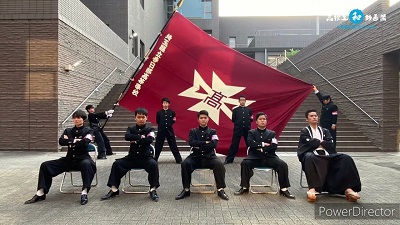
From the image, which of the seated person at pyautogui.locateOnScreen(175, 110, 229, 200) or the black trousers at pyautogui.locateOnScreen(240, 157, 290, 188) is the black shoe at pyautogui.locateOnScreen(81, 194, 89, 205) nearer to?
the seated person at pyautogui.locateOnScreen(175, 110, 229, 200)

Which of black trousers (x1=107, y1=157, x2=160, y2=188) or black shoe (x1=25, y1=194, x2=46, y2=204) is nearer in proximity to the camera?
black shoe (x1=25, y1=194, x2=46, y2=204)

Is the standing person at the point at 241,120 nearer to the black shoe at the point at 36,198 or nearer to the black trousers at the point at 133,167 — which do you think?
the black trousers at the point at 133,167

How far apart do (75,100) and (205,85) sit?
20.4ft

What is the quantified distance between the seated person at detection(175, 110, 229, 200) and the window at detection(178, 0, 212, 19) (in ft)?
90.8

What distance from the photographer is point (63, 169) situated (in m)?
5.74

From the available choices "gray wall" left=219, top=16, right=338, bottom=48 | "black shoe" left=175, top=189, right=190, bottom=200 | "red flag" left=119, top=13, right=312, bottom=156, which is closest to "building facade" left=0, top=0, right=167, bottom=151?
"red flag" left=119, top=13, right=312, bottom=156

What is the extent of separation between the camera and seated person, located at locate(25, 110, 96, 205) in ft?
18.2

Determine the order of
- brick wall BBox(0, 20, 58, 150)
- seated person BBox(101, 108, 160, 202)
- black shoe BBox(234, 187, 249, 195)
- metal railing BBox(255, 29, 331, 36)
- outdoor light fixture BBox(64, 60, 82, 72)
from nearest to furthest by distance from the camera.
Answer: seated person BBox(101, 108, 160, 202) → black shoe BBox(234, 187, 249, 195) → brick wall BBox(0, 20, 58, 150) → outdoor light fixture BBox(64, 60, 82, 72) → metal railing BBox(255, 29, 331, 36)

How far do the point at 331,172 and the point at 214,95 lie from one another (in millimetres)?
3512

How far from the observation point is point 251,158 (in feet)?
19.6

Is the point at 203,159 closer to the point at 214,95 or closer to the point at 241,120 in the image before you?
the point at 241,120

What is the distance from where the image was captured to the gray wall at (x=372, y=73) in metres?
11.2

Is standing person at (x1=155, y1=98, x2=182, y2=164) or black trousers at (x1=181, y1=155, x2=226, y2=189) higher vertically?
standing person at (x1=155, y1=98, x2=182, y2=164)

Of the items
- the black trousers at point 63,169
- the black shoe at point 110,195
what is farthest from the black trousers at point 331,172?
the black trousers at point 63,169
